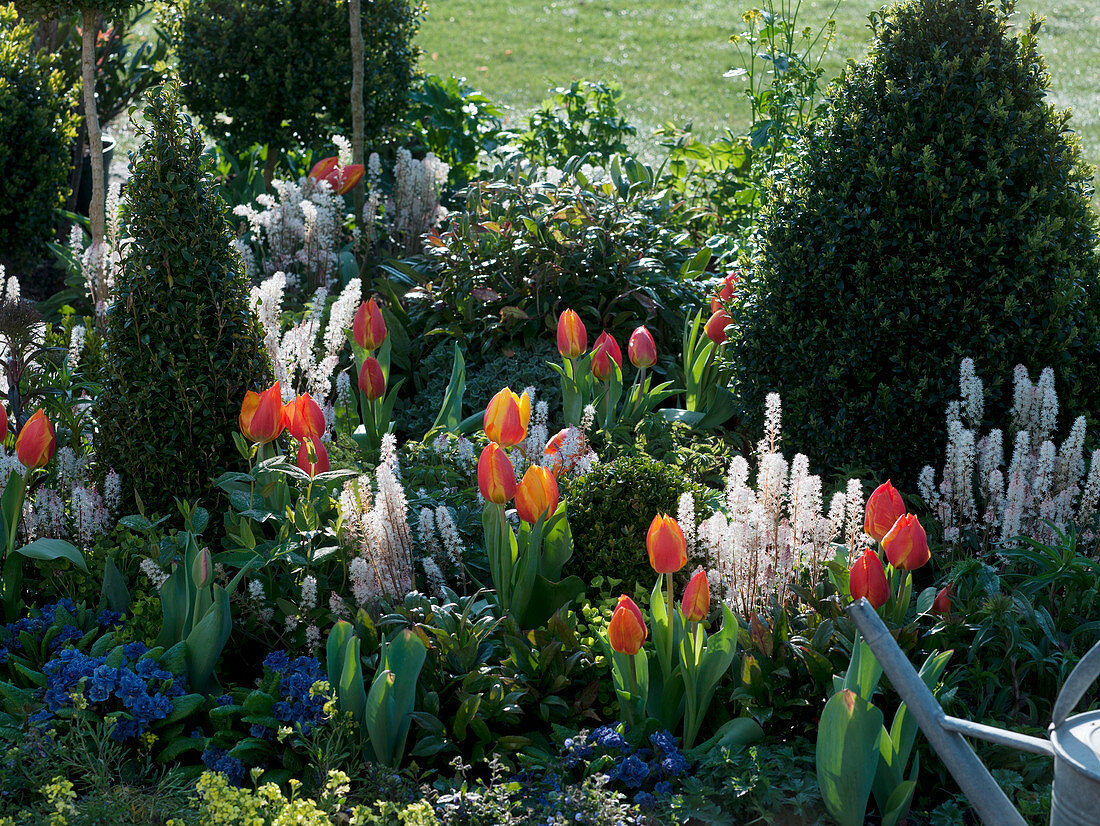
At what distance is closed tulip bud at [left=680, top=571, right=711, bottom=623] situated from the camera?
2385 mm

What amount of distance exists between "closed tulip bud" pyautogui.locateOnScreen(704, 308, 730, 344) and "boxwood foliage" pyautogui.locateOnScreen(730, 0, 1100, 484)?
1.48 feet

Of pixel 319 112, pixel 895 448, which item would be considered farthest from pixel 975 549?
pixel 319 112

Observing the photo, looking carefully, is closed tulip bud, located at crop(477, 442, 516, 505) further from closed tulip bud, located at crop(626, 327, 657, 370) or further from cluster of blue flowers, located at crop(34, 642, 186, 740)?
closed tulip bud, located at crop(626, 327, 657, 370)

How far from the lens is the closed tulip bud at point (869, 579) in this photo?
97.1 inches

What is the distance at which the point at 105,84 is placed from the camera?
778cm

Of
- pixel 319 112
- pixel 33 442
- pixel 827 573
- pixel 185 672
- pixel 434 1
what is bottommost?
pixel 185 672

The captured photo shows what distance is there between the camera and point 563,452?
10.9 ft

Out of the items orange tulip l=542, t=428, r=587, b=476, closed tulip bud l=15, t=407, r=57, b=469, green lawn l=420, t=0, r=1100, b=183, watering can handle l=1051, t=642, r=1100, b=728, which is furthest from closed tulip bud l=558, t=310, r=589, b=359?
green lawn l=420, t=0, r=1100, b=183

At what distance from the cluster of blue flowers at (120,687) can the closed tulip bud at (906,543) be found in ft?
5.88

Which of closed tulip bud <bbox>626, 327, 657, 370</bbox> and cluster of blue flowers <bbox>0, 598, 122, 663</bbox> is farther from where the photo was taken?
closed tulip bud <bbox>626, 327, 657, 370</bbox>

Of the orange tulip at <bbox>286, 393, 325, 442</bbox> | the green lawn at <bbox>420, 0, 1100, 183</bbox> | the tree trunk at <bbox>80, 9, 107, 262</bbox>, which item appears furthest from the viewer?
the green lawn at <bbox>420, 0, 1100, 183</bbox>

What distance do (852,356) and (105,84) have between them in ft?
21.3

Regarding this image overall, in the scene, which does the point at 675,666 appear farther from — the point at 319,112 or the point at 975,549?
the point at 319,112

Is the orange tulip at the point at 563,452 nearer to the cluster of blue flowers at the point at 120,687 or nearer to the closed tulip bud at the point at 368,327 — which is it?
the closed tulip bud at the point at 368,327
